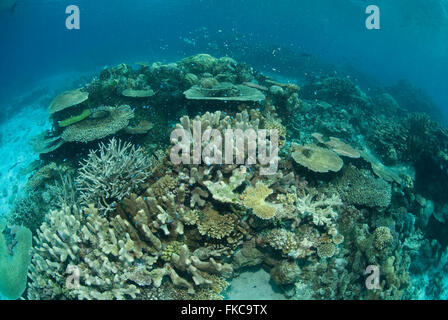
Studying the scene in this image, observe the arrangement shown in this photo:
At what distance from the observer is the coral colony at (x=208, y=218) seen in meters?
3.57

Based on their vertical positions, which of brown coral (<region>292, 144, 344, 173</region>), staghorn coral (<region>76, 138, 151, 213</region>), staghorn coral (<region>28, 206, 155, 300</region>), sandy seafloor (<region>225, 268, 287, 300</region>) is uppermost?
A: brown coral (<region>292, 144, 344, 173</region>)

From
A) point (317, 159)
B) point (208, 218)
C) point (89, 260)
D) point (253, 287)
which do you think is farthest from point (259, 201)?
point (89, 260)

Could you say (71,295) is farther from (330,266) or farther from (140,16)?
(140,16)

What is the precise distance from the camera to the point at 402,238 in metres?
5.77

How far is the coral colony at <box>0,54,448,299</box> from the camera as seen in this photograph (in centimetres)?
357

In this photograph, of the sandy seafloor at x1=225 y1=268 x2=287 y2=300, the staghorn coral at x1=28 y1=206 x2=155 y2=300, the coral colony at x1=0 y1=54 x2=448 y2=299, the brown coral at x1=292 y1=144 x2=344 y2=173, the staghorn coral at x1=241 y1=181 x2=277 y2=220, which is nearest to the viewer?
the staghorn coral at x1=28 y1=206 x2=155 y2=300

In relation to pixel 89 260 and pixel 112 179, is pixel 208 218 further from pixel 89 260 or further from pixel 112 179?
pixel 112 179

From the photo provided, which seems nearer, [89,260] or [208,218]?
[89,260]

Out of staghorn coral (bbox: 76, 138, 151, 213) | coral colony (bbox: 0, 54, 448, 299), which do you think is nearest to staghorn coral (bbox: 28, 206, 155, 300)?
coral colony (bbox: 0, 54, 448, 299)

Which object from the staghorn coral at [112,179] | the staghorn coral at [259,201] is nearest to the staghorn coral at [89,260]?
the staghorn coral at [112,179]

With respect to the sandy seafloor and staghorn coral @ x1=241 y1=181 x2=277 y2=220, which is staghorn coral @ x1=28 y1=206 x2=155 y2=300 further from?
staghorn coral @ x1=241 y1=181 x2=277 y2=220

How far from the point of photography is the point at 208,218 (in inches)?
154

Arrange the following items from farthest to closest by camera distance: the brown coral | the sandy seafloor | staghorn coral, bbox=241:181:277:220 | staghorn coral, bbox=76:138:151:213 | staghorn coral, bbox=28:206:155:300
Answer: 1. the brown coral
2. staghorn coral, bbox=76:138:151:213
3. the sandy seafloor
4. staghorn coral, bbox=241:181:277:220
5. staghorn coral, bbox=28:206:155:300

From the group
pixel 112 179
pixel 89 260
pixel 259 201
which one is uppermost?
pixel 259 201
